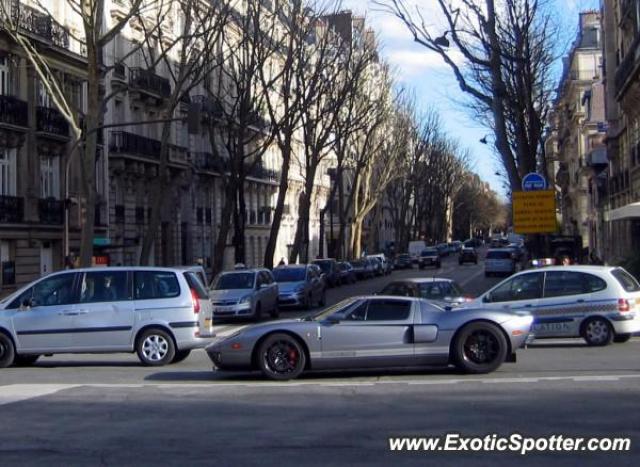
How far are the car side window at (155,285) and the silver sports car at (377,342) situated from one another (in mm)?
3076

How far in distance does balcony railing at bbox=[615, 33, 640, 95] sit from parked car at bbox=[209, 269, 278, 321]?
17.4m

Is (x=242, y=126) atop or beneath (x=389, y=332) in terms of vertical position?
atop

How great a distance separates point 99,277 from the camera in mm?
17641

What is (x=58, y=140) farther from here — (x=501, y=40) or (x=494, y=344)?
(x=494, y=344)

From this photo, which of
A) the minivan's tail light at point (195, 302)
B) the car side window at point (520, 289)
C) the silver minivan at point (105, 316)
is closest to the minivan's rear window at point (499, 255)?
the car side window at point (520, 289)

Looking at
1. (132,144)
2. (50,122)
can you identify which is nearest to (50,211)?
(50,122)

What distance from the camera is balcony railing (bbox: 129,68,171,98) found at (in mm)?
49281

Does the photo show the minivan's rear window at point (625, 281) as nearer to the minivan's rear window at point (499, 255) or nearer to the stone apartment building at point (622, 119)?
the stone apartment building at point (622, 119)

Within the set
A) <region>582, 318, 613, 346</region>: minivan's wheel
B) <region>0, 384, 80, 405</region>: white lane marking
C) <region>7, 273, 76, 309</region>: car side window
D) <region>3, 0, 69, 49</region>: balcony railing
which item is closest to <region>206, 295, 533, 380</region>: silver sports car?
A: <region>0, 384, 80, 405</region>: white lane marking

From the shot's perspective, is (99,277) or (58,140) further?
(58,140)

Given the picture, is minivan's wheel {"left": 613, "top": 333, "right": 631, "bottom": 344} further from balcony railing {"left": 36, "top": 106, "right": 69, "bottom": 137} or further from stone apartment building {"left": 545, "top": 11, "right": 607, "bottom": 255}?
stone apartment building {"left": 545, "top": 11, "right": 607, "bottom": 255}

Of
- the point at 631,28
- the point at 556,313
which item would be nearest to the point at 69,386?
the point at 556,313

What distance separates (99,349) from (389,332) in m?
5.58

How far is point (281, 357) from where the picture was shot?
14.6 meters
